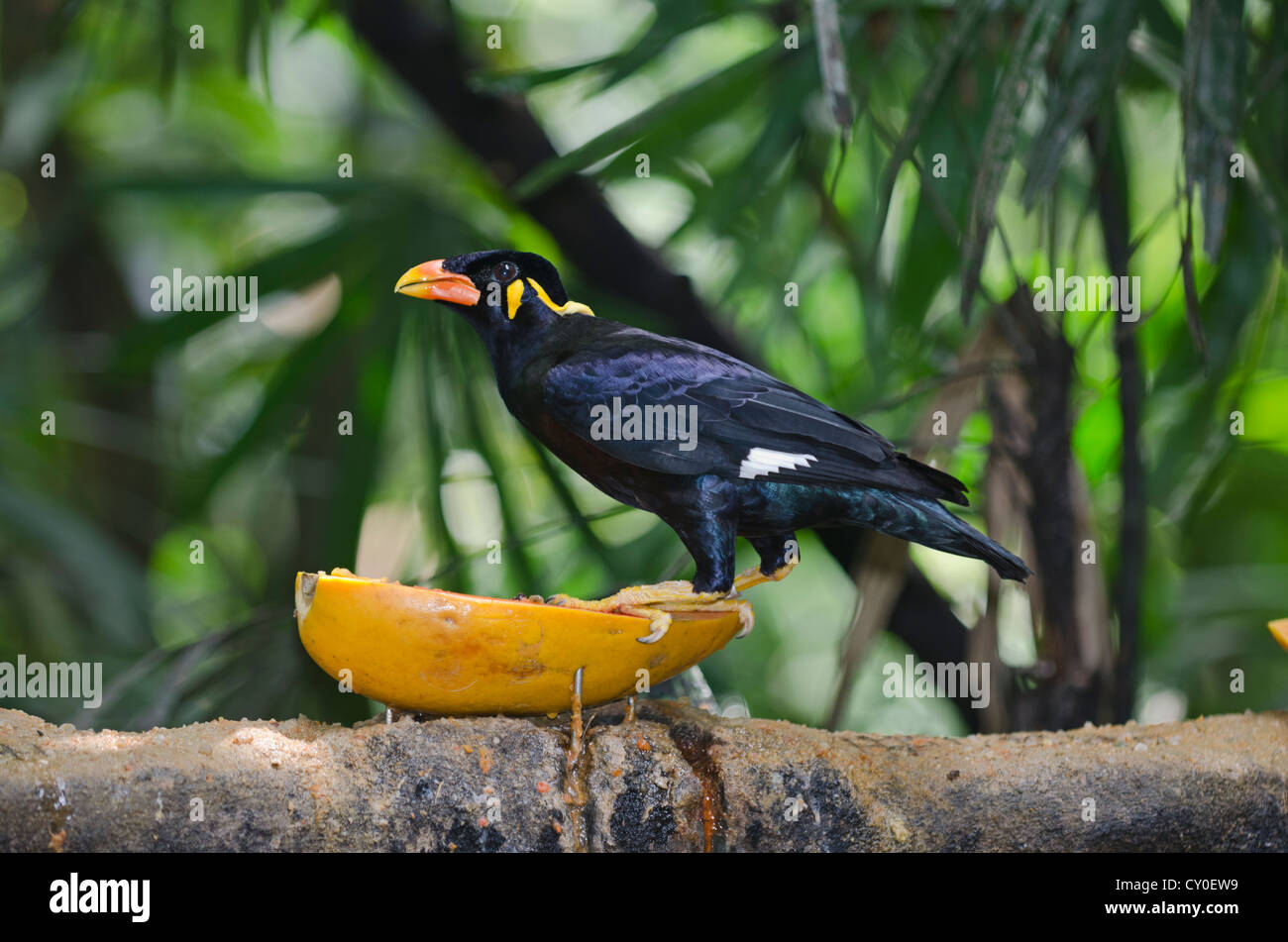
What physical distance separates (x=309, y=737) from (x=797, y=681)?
20.3ft

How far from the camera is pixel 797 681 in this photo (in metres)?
8.07

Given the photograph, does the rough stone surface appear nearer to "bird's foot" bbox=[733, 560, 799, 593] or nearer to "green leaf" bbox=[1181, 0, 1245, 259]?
"bird's foot" bbox=[733, 560, 799, 593]

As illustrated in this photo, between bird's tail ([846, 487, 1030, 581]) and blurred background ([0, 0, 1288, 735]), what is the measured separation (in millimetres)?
504

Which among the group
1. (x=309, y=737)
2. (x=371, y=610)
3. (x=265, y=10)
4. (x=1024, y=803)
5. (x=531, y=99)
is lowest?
(x=1024, y=803)

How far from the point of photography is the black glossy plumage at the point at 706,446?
2.19 meters

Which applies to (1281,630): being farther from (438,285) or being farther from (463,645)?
(438,285)

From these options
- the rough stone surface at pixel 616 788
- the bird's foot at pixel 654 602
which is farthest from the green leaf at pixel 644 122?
the rough stone surface at pixel 616 788

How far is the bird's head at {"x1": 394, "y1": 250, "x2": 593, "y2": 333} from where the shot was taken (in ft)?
7.36

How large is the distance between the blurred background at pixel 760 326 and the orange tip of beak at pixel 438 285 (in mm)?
723

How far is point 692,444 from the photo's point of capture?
7.18 feet

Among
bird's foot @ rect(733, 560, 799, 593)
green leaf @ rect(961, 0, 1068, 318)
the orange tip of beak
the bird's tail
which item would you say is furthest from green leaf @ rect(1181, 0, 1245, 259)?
the orange tip of beak

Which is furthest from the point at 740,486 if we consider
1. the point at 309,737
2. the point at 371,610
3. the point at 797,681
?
the point at 797,681

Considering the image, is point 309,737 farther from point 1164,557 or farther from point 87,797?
point 1164,557

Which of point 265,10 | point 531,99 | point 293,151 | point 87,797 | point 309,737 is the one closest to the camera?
point 87,797
